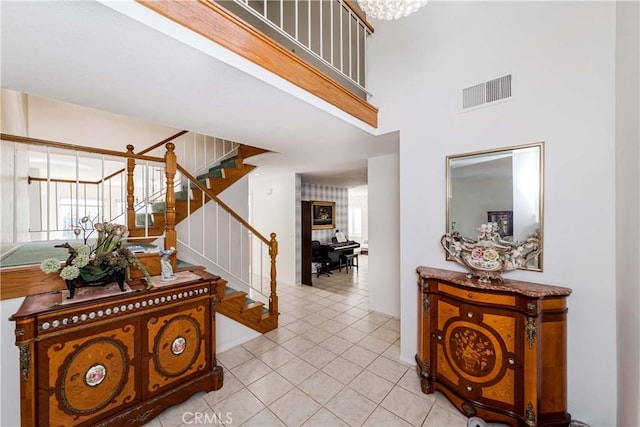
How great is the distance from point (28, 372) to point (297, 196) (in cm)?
419

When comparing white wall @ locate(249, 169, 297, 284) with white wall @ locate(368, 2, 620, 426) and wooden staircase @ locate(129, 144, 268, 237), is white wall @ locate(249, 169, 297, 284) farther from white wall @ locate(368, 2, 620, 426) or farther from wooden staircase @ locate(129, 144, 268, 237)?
white wall @ locate(368, 2, 620, 426)

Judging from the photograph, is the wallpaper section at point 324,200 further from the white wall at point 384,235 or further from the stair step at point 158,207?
the stair step at point 158,207

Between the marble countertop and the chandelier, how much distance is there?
6.24 feet

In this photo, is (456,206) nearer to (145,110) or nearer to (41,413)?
(145,110)

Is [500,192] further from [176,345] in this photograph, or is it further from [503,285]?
[176,345]

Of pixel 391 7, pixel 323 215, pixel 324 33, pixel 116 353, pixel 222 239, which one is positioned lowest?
pixel 116 353

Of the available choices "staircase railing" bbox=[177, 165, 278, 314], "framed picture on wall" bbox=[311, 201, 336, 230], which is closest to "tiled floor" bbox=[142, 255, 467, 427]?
"staircase railing" bbox=[177, 165, 278, 314]

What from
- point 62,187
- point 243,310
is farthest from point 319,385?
point 62,187

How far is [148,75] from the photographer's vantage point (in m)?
1.46

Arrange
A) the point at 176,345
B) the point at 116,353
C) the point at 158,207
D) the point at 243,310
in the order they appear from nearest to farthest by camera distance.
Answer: the point at 116,353
the point at 176,345
the point at 243,310
the point at 158,207

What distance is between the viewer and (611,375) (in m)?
1.59

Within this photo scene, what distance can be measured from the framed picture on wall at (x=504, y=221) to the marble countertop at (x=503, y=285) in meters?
0.37

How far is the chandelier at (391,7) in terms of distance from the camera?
4.91ft

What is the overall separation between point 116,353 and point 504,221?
118 inches
